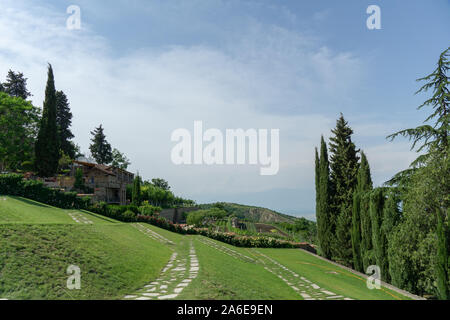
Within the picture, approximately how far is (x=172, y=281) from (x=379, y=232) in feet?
38.0

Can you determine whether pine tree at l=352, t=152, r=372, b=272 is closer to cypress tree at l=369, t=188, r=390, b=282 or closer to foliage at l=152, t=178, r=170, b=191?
cypress tree at l=369, t=188, r=390, b=282

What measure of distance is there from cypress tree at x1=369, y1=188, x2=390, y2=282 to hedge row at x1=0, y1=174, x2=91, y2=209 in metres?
18.2

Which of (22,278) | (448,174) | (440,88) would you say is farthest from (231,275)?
(440,88)

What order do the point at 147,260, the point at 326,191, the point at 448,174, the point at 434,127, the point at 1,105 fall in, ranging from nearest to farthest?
the point at 147,260, the point at 448,174, the point at 434,127, the point at 326,191, the point at 1,105

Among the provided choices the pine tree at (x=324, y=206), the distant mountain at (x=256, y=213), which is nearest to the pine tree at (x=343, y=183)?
the pine tree at (x=324, y=206)

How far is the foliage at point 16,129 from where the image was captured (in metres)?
25.4

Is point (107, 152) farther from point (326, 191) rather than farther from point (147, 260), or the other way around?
point (147, 260)

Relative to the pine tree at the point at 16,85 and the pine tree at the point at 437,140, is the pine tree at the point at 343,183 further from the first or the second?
the pine tree at the point at 16,85

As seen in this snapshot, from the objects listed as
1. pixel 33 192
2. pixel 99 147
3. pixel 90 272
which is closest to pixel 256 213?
pixel 99 147

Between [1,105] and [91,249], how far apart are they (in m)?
26.8

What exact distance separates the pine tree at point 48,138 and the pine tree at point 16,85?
2157 centimetres

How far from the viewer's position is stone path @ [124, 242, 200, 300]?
540 centimetres

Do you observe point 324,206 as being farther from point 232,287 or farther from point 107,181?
point 107,181

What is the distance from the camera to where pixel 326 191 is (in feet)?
65.8
